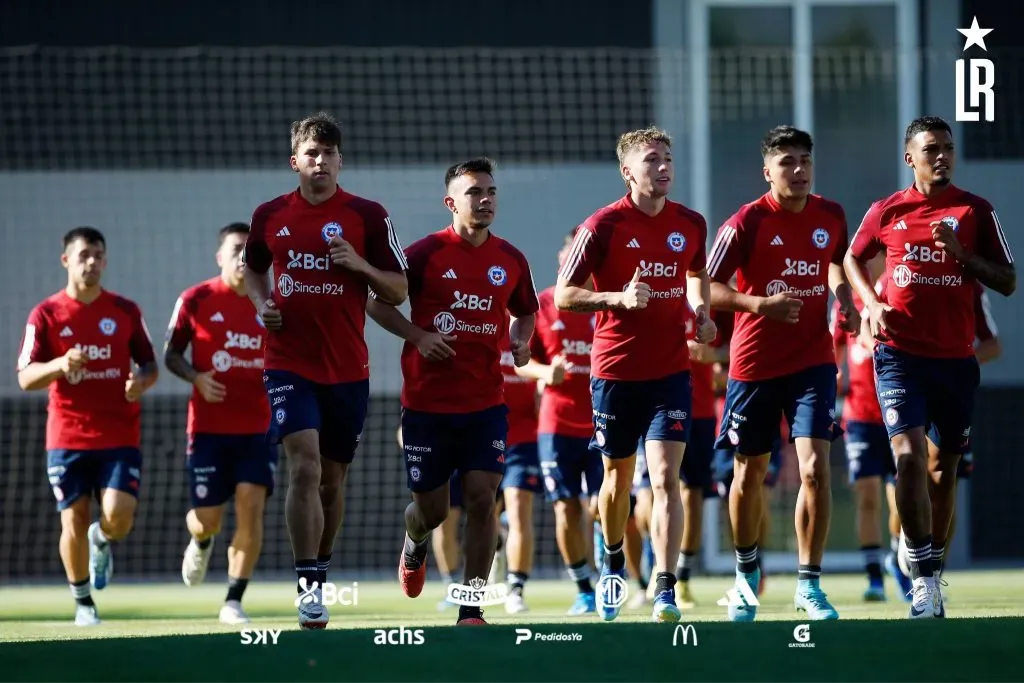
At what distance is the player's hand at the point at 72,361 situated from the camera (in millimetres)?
9320

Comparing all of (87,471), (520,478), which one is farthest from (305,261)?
(87,471)

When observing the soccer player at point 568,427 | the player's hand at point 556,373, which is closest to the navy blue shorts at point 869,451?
the soccer player at point 568,427

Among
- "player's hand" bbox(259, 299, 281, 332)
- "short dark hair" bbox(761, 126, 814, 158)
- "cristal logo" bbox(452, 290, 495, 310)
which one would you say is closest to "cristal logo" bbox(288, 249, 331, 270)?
"player's hand" bbox(259, 299, 281, 332)

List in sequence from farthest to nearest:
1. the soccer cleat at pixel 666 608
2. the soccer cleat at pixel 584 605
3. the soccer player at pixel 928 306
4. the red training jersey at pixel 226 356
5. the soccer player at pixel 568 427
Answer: the red training jersey at pixel 226 356 < the soccer player at pixel 568 427 < the soccer cleat at pixel 584 605 < the soccer player at pixel 928 306 < the soccer cleat at pixel 666 608

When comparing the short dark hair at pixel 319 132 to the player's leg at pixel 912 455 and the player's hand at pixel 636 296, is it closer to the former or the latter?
the player's hand at pixel 636 296

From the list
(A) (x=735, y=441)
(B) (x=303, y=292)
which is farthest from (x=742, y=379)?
(B) (x=303, y=292)

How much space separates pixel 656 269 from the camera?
7.78m

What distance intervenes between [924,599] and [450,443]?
7.97 feet

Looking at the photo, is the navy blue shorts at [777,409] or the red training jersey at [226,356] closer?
the navy blue shorts at [777,409]

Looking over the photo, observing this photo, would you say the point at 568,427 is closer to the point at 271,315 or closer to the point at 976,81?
the point at 271,315

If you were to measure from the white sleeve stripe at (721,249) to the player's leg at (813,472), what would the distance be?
0.74m

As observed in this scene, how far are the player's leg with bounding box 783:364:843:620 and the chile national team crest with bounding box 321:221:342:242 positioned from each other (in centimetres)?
255

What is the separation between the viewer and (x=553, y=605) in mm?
10781

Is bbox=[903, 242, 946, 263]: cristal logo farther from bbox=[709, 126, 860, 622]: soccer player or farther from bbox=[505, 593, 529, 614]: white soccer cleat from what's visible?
bbox=[505, 593, 529, 614]: white soccer cleat
